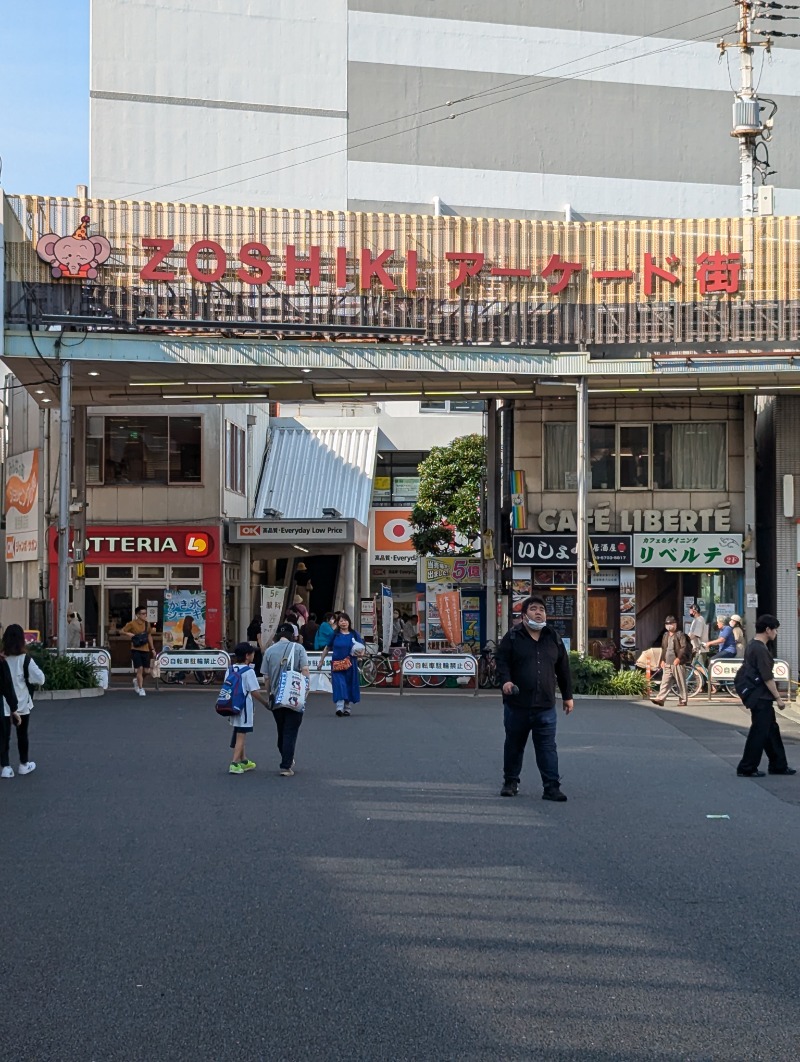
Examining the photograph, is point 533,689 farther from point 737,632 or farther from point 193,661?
point 193,661

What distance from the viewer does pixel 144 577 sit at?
3609 centimetres

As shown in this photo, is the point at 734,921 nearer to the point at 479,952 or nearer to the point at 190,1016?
the point at 479,952

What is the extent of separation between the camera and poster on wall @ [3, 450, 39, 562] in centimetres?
3787

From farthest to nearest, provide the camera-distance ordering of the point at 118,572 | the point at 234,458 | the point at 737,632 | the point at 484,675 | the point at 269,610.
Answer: the point at 234,458, the point at 269,610, the point at 118,572, the point at 484,675, the point at 737,632

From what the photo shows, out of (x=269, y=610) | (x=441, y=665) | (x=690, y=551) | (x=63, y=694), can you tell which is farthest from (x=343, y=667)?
(x=269, y=610)

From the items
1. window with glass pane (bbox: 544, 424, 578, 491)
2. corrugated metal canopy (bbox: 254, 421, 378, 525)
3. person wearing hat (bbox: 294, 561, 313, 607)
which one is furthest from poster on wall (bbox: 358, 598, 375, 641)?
window with glass pane (bbox: 544, 424, 578, 491)

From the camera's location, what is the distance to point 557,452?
104 ft

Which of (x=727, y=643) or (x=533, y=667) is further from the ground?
(x=533, y=667)

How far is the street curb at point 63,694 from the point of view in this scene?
25.0 m

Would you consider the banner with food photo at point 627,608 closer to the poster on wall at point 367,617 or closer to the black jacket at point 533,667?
the poster on wall at point 367,617

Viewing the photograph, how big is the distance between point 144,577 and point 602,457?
12708mm

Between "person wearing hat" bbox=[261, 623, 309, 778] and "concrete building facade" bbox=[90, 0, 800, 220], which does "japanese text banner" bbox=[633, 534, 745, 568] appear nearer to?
"concrete building facade" bbox=[90, 0, 800, 220]

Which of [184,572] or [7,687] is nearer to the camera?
[7,687]

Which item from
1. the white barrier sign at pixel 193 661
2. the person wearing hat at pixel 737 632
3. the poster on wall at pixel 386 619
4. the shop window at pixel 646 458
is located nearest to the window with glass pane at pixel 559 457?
the shop window at pixel 646 458
